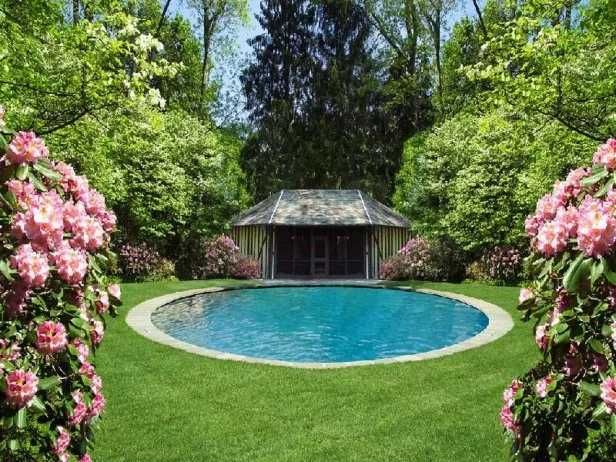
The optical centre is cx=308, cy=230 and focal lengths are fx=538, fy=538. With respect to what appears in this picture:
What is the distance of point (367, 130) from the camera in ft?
113

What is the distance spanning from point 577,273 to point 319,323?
12315 millimetres

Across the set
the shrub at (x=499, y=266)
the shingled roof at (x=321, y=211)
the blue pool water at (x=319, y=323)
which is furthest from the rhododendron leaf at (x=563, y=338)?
the shingled roof at (x=321, y=211)

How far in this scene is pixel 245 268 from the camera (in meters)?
24.5

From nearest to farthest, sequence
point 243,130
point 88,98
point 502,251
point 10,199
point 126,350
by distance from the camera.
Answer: point 10,199, point 126,350, point 88,98, point 502,251, point 243,130

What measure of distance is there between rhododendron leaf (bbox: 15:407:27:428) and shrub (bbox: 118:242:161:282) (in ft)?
62.8

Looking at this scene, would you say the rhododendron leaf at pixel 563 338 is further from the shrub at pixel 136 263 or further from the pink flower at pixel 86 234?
the shrub at pixel 136 263

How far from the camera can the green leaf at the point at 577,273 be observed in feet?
8.71

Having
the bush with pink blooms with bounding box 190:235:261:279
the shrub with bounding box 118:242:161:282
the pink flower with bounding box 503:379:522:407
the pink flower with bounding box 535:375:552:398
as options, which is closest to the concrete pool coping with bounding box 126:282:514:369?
the shrub with bounding box 118:242:161:282

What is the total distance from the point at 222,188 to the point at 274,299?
7408 millimetres

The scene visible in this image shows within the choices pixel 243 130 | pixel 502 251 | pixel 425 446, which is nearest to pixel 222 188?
pixel 502 251

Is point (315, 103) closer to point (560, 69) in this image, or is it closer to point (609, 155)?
point (560, 69)

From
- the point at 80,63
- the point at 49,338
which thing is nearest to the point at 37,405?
the point at 49,338

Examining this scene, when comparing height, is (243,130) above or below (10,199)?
above

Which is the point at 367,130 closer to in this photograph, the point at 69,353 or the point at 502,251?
the point at 502,251
